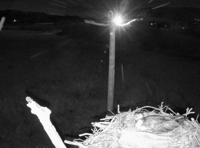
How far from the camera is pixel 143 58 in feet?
103

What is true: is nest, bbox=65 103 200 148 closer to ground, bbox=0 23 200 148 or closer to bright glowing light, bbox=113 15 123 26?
bright glowing light, bbox=113 15 123 26

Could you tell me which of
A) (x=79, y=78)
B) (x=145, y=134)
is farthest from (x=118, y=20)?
(x=79, y=78)

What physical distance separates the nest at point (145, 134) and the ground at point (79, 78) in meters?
12.7

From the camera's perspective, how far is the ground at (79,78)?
17141mm

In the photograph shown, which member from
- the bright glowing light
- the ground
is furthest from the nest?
the ground

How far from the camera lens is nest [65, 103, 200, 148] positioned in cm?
195

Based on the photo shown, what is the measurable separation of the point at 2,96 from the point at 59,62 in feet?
32.0

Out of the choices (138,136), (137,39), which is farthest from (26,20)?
(138,136)

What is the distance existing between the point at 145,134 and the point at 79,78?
22347 millimetres

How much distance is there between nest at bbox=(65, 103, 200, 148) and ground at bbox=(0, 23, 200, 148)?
12698mm

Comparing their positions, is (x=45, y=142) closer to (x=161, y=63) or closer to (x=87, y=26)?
(x=161, y=63)

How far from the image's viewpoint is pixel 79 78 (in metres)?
24.2

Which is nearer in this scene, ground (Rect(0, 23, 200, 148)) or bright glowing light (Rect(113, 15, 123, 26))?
bright glowing light (Rect(113, 15, 123, 26))

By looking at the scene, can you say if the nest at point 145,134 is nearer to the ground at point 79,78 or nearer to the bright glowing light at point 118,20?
the bright glowing light at point 118,20
